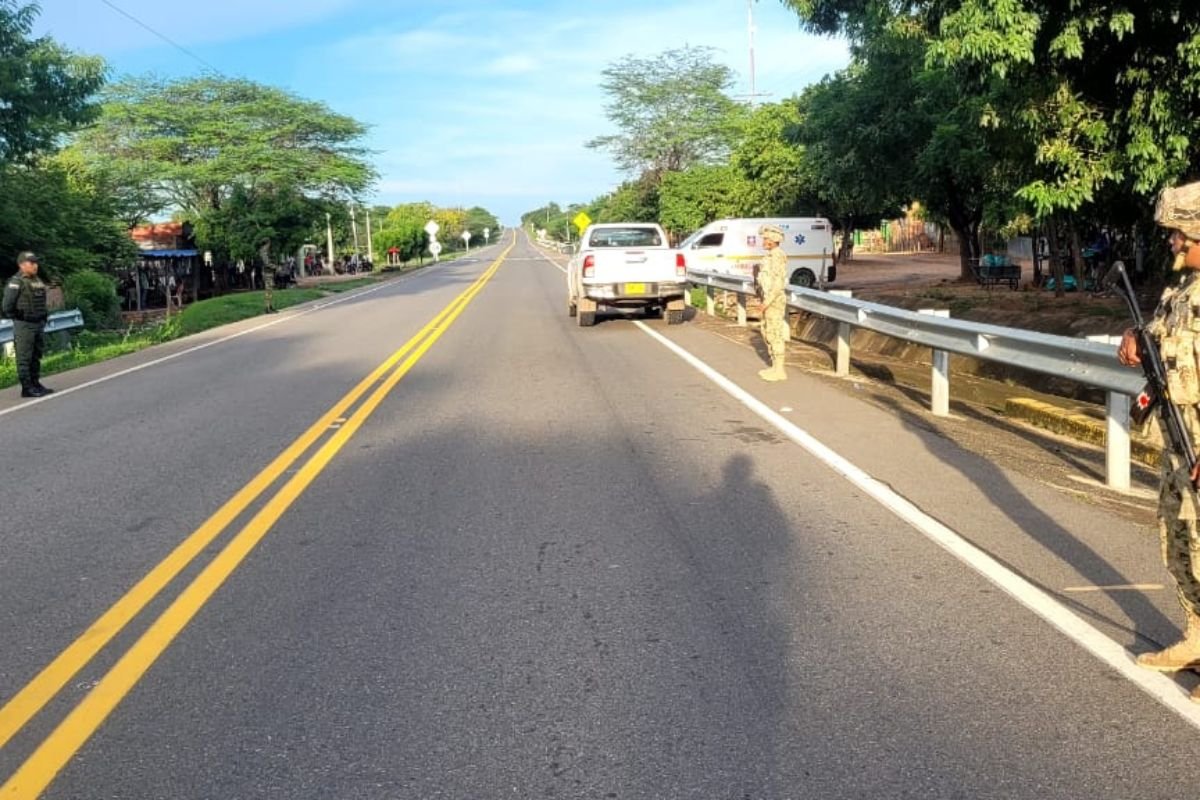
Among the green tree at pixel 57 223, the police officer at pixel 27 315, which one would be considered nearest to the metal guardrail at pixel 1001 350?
the police officer at pixel 27 315

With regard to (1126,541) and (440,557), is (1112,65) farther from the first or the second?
(440,557)

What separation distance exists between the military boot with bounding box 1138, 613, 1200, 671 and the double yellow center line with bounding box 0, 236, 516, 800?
3774 millimetres

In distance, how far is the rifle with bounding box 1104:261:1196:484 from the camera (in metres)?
3.67

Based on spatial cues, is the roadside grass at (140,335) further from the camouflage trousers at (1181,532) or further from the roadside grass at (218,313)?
the camouflage trousers at (1181,532)

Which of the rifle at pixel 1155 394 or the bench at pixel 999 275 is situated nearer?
the rifle at pixel 1155 394

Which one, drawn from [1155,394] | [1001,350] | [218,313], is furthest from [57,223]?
[1155,394]

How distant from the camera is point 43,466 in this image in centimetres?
837

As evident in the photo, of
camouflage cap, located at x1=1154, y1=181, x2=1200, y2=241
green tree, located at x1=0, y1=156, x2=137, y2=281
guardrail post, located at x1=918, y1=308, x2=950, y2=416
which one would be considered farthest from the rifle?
green tree, located at x1=0, y1=156, x2=137, y2=281

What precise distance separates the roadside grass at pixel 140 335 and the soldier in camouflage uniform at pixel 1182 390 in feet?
47.4

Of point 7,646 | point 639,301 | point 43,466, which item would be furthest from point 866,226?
point 7,646

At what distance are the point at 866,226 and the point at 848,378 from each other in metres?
34.9

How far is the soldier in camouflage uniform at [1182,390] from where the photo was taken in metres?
3.65

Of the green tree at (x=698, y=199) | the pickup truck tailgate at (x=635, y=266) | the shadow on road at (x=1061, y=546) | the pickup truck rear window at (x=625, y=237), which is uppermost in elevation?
the green tree at (x=698, y=199)

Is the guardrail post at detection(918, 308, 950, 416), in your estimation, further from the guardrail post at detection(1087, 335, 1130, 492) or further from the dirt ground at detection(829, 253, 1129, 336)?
the dirt ground at detection(829, 253, 1129, 336)
